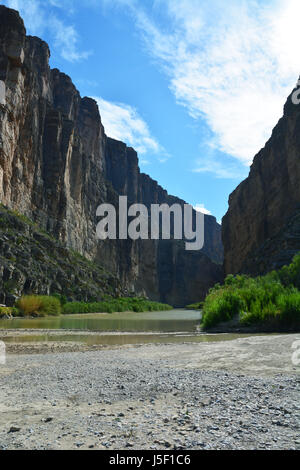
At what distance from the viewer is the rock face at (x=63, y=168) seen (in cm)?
5656

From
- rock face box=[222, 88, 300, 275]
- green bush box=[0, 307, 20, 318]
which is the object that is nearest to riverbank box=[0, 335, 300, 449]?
green bush box=[0, 307, 20, 318]

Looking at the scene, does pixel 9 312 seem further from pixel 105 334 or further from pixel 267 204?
pixel 267 204

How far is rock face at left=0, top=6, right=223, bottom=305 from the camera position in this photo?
56.6 m

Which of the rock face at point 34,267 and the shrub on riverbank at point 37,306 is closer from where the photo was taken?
the shrub on riverbank at point 37,306

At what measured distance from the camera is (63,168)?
72.6m

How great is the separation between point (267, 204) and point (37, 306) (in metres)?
54.3

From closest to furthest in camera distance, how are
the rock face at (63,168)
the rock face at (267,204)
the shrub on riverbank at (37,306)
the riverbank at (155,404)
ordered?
the riverbank at (155,404) → the shrub on riverbank at (37,306) → the rock face at (63,168) → the rock face at (267,204)

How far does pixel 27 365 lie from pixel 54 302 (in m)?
32.0

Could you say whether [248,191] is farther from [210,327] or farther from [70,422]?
[70,422]

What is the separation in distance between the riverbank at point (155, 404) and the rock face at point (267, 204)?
39.7 m

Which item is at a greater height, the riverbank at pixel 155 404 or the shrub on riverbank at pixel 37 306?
the riverbank at pixel 155 404

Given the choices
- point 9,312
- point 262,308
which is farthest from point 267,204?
point 262,308

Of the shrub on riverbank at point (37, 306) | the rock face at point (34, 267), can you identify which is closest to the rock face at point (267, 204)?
the rock face at point (34, 267)

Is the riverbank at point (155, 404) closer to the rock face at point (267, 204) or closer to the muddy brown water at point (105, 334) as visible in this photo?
the muddy brown water at point (105, 334)
